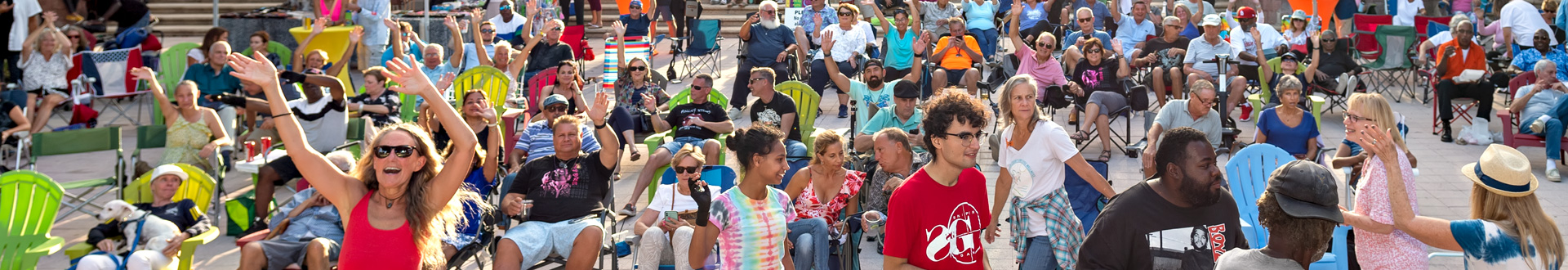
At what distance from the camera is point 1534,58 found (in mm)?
11133

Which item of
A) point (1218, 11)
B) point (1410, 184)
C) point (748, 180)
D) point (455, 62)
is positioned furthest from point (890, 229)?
point (1218, 11)

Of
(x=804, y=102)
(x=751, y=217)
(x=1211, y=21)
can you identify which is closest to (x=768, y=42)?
(x=804, y=102)

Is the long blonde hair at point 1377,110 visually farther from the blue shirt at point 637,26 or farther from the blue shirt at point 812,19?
the blue shirt at point 637,26

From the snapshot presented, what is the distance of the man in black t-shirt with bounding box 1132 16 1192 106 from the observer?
10.7 metres

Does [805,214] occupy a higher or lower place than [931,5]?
lower

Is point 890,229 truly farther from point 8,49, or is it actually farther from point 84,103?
point 8,49

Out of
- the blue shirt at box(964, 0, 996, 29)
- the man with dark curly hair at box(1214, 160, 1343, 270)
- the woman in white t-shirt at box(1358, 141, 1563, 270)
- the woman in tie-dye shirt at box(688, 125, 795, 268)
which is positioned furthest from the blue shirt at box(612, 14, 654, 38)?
the man with dark curly hair at box(1214, 160, 1343, 270)

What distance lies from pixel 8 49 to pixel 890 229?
1161cm

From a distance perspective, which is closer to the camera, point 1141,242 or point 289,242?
point 1141,242

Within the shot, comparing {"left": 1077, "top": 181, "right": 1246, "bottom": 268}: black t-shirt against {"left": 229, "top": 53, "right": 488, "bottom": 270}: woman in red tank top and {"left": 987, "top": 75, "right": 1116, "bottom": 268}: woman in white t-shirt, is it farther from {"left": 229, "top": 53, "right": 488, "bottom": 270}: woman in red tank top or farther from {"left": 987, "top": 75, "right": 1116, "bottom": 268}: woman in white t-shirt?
{"left": 229, "top": 53, "right": 488, "bottom": 270}: woman in red tank top

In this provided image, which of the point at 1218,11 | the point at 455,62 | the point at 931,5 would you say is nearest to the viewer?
the point at 455,62

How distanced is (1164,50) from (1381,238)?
759 centimetres

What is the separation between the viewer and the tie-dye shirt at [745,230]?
13.6 feet

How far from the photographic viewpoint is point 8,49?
1202 cm
